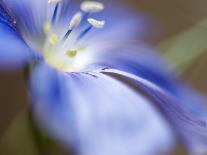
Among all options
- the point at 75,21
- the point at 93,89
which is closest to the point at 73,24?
the point at 75,21

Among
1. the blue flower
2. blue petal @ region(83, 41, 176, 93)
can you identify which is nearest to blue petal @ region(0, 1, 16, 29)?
the blue flower

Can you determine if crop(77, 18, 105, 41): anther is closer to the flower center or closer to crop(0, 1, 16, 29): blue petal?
the flower center

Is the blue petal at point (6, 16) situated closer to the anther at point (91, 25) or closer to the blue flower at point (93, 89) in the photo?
the blue flower at point (93, 89)

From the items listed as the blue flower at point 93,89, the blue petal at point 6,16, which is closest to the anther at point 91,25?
the blue flower at point 93,89

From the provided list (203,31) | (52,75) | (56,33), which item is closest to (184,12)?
(203,31)

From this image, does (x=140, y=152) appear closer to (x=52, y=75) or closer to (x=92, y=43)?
(x=52, y=75)

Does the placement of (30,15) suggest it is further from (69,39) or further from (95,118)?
(95,118)
